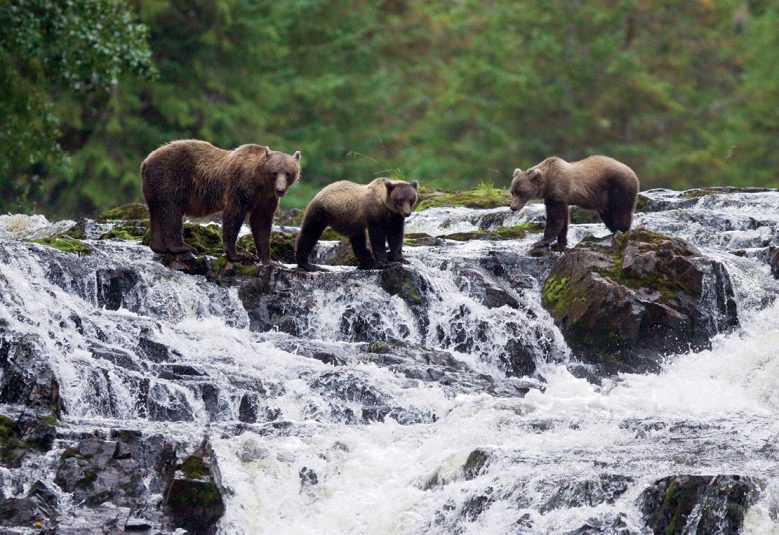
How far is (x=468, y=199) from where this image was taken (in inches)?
679

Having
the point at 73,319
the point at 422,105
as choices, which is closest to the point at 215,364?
the point at 73,319

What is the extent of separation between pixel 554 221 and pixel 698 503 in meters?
6.41

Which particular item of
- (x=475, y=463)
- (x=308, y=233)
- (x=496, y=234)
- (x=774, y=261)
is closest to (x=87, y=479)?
(x=475, y=463)

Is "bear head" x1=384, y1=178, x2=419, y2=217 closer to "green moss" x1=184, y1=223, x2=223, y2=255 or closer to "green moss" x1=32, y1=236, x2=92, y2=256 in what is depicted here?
"green moss" x1=184, y1=223, x2=223, y2=255

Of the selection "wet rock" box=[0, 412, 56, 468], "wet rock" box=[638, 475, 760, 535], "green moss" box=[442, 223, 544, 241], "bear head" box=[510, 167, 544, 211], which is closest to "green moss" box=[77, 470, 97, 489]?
"wet rock" box=[0, 412, 56, 468]

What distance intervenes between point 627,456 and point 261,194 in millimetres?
5142

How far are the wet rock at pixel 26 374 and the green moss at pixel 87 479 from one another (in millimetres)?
976

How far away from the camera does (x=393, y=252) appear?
12.8 metres

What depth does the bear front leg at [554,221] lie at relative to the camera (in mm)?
13602

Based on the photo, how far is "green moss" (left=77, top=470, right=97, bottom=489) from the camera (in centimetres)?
812

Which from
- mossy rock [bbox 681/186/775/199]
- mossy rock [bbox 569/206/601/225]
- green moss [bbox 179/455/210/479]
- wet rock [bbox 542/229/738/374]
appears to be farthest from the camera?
mossy rock [bbox 681/186/775/199]

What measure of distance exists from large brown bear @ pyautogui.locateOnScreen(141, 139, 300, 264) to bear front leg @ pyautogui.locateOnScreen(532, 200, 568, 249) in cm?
282

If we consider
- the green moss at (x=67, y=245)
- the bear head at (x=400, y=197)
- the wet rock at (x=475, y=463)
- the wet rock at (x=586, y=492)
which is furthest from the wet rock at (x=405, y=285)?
the wet rock at (x=586, y=492)

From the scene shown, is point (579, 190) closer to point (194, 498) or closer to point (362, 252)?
point (362, 252)
